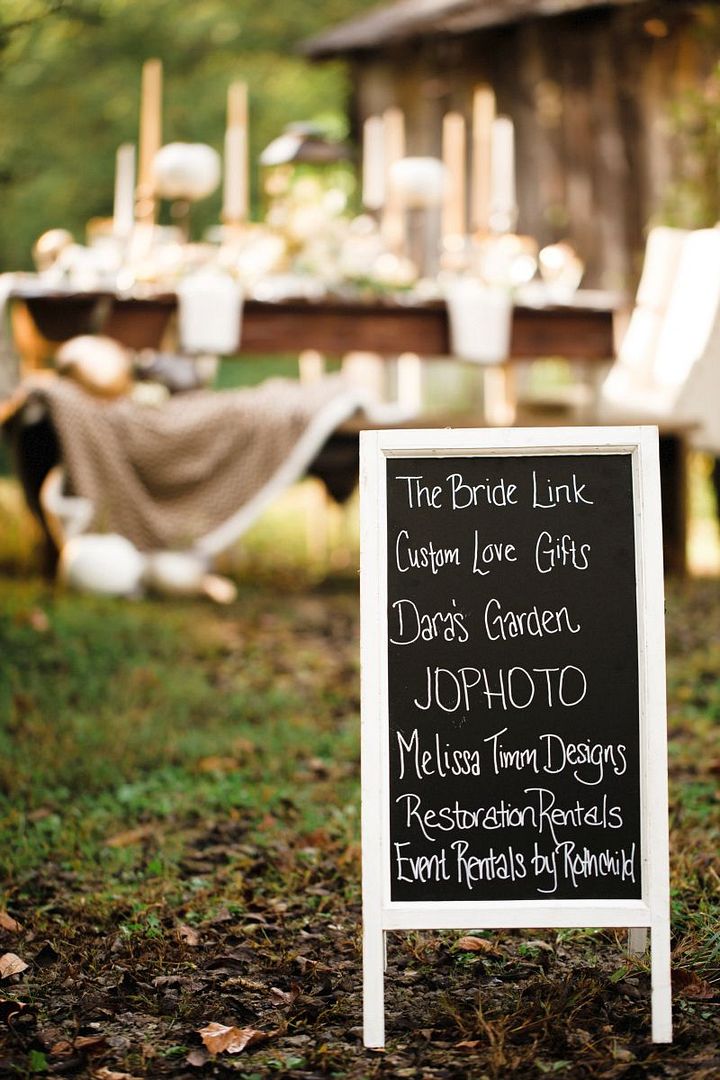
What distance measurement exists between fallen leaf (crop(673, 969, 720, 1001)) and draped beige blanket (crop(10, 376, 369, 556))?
4.30m

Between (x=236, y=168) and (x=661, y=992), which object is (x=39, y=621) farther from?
(x=661, y=992)

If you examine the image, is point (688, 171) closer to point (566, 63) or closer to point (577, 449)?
point (566, 63)

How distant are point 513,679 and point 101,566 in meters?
4.05

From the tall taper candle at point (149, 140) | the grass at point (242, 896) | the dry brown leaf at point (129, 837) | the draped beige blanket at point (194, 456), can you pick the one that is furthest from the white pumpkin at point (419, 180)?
the dry brown leaf at point (129, 837)

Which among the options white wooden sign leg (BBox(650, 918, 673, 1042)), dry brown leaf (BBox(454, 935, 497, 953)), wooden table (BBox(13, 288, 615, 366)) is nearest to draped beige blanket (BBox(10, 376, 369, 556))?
wooden table (BBox(13, 288, 615, 366))

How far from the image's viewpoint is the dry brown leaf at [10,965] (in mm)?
2773

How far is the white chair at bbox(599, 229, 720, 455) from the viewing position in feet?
22.5

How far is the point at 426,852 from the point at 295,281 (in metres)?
5.36

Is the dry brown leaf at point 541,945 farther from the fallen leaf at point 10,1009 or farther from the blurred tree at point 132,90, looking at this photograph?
the blurred tree at point 132,90

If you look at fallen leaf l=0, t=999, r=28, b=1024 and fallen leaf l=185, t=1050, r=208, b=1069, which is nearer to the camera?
fallen leaf l=185, t=1050, r=208, b=1069

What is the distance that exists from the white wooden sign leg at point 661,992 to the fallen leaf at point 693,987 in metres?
0.21

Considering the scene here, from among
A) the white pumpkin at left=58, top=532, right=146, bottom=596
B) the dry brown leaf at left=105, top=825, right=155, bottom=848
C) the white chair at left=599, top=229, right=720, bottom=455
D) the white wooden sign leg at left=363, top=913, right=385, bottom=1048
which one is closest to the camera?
the white wooden sign leg at left=363, top=913, right=385, bottom=1048

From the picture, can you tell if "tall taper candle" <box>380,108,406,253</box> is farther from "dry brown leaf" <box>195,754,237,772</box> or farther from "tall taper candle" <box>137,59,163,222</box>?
Result: "dry brown leaf" <box>195,754,237,772</box>

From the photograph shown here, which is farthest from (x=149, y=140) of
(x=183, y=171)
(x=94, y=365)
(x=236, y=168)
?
(x=94, y=365)
